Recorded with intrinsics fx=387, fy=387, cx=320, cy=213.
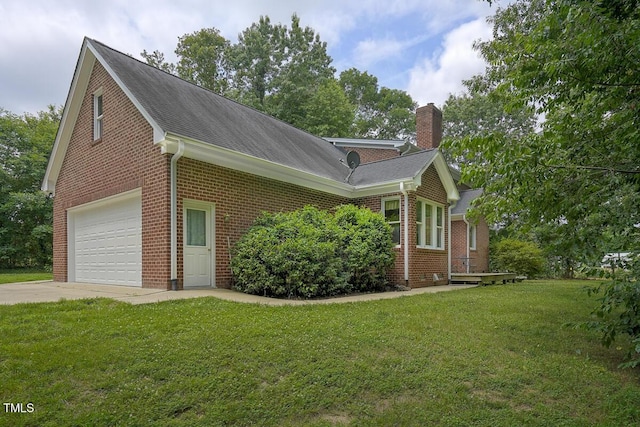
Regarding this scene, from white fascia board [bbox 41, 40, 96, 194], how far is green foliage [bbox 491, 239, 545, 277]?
1861cm

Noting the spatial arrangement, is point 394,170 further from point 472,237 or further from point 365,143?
point 472,237

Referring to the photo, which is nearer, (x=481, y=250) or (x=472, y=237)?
(x=472, y=237)


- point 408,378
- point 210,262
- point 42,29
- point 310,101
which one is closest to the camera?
point 408,378

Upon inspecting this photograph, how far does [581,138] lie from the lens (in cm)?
463

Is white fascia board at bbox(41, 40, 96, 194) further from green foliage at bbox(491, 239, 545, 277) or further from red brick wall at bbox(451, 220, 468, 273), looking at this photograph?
green foliage at bbox(491, 239, 545, 277)

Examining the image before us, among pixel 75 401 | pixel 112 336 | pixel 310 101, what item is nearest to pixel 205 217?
pixel 112 336

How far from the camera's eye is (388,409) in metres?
3.13

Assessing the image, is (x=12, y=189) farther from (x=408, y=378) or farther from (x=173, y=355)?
(x=408, y=378)

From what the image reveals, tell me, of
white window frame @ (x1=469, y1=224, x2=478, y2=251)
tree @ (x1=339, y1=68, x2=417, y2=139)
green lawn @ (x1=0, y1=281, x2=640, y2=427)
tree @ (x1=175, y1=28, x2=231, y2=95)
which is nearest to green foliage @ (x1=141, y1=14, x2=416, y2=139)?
tree @ (x1=175, y1=28, x2=231, y2=95)

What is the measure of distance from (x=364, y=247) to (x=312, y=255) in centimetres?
191

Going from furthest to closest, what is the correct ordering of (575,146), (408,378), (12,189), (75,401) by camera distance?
(12,189)
(575,146)
(408,378)
(75,401)

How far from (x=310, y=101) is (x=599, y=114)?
26141 mm

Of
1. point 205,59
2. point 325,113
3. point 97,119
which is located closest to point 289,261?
point 97,119

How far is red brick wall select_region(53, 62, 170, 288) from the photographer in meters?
8.23
